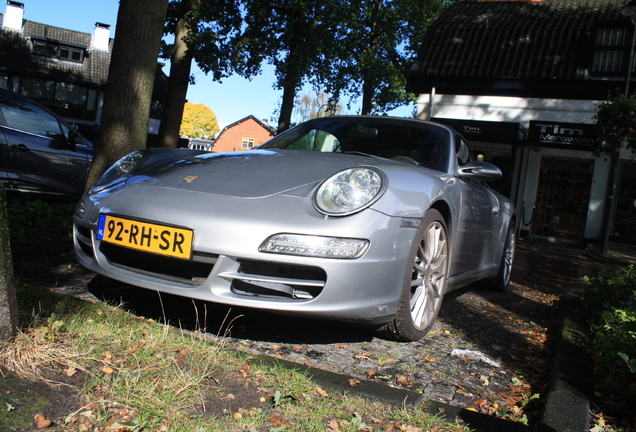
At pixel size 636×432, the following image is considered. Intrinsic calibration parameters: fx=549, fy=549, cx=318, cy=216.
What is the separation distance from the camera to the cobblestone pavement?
8.09 feet

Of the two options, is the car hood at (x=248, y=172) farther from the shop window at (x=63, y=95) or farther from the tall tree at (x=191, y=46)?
the shop window at (x=63, y=95)

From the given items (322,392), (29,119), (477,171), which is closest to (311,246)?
(322,392)

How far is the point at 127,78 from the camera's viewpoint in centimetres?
537

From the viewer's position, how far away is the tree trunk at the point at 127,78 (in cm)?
533

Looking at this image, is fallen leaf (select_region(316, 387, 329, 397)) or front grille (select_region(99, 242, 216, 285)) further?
front grille (select_region(99, 242, 216, 285))

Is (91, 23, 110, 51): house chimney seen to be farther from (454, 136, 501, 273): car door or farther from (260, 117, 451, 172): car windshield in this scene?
(454, 136, 501, 273): car door

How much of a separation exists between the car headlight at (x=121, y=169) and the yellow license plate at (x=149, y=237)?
0.58m

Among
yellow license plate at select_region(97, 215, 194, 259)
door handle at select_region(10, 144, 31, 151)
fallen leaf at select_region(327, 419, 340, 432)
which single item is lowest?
fallen leaf at select_region(327, 419, 340, 432)

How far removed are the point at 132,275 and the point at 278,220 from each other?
0.76 meters

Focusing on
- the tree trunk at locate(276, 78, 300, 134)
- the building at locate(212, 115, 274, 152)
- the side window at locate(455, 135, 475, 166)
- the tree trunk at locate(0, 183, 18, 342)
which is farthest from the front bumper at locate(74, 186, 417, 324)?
the building at locate(212, 115, 274, 152)

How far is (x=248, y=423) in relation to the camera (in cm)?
171

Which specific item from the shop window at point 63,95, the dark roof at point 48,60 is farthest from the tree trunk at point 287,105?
the shop window at point 63,95

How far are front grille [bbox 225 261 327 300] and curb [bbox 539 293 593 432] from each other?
1.02 m

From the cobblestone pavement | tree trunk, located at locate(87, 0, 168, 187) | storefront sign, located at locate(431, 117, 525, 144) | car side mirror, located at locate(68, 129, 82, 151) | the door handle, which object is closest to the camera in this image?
the cobblestone pavement
